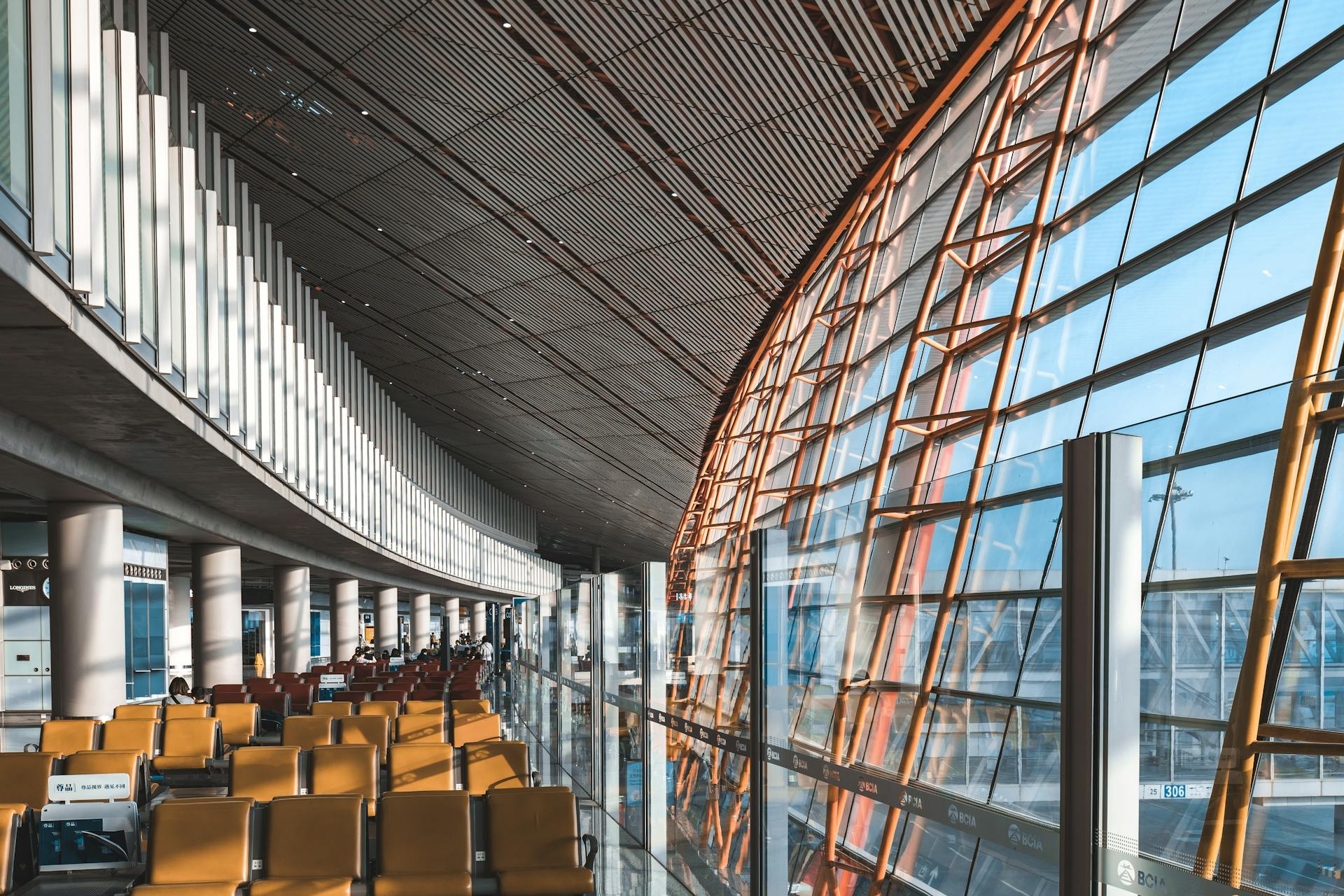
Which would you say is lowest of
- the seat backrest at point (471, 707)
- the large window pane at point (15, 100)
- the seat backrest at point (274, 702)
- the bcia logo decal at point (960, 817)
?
the seat backrest at point (274, 702)

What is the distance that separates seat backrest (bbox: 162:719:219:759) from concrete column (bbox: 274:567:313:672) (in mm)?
23685

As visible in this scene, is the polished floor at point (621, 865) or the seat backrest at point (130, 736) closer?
the polished floor at point (621, 865)

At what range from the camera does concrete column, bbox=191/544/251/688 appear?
27.6 metres

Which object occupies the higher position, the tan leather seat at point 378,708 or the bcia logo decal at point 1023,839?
the bcia logo decal at point 1023,839

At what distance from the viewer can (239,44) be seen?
15953 millimetres

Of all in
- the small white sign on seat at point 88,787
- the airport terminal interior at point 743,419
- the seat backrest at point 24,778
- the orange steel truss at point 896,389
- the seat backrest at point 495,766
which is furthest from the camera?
the seat backrest at point 495,766

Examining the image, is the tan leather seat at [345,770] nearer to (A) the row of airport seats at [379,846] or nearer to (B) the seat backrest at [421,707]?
(A) the row of airport seats at [379,846]

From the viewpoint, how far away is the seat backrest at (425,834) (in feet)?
24.8

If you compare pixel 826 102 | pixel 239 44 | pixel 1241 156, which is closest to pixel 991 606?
pixel 1241 156

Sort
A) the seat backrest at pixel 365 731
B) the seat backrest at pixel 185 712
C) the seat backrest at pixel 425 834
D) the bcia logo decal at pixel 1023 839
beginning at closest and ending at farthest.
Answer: the bcia logo decal at pixel 1023 839, the seat backrest at pixel 425 834, the seat backrest at pixel 365 731, the seat backrest at pixel 185 712

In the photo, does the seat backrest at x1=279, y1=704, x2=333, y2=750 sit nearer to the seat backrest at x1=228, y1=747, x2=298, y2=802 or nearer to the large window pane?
the seat backrest at x1=228, y1=747, x2=298, y2=802

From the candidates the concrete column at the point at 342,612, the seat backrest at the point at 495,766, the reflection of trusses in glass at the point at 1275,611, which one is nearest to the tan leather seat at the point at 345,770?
the seat backrest at the point at 495,766

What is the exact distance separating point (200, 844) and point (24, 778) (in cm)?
362

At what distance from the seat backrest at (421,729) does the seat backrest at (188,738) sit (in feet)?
7.64
